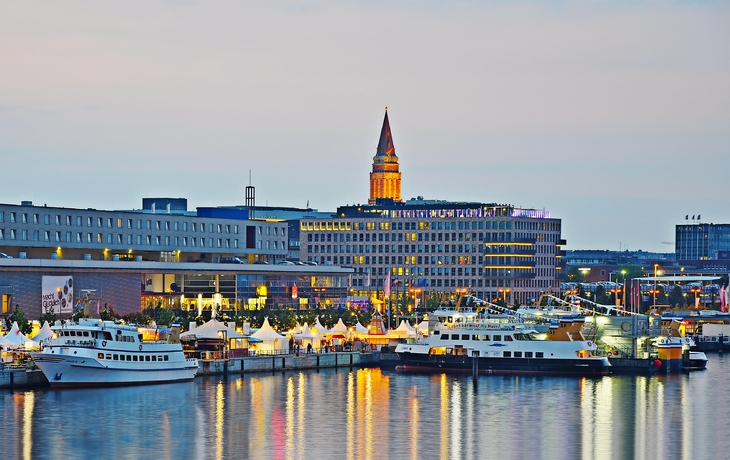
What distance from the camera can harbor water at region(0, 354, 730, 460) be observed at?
278ft

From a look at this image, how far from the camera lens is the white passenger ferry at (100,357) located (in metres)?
109

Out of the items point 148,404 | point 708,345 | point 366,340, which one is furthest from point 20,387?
point 708,345

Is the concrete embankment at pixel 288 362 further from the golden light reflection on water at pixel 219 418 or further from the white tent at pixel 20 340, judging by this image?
the white tent at pixel 20 340

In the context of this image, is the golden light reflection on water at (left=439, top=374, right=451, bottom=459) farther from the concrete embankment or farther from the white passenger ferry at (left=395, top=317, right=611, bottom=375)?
the concrete embankment

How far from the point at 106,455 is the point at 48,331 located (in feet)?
138

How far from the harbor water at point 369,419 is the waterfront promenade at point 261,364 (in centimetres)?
124

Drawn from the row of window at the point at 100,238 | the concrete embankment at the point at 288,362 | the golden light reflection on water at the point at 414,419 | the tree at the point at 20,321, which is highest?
the row of window at the point at 100,238

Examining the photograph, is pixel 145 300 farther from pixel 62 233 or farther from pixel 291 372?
pixel 291 372

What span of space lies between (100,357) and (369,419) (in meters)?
24.2

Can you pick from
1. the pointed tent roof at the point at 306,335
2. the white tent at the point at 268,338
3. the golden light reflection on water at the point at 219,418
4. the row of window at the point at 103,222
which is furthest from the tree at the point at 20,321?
the pointed tent roof at the point at 306,335

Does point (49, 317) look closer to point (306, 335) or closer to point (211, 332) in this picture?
point (211, 332)

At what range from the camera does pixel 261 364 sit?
129500 millimetres

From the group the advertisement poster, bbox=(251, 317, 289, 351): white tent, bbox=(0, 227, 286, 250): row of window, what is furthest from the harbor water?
bbox=(0, 227, 286, 250): row of window

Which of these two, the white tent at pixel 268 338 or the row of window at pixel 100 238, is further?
the row of window at pixel 100 238
